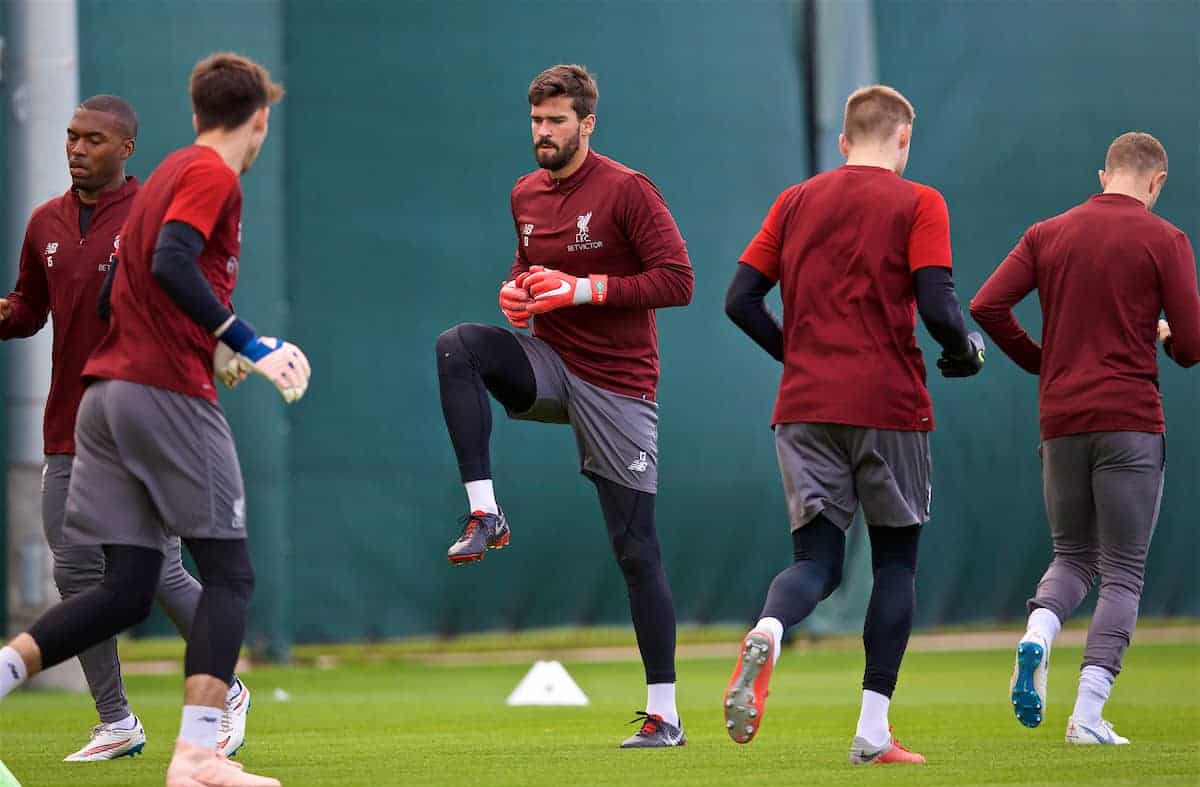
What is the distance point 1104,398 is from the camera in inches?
221

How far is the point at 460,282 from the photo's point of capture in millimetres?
10648

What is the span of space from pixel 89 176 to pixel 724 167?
6345 mm

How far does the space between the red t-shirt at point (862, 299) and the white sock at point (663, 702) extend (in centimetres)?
112

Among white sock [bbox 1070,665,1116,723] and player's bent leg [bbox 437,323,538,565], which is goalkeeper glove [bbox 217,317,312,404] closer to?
player's bent leg [bbox 437,323,538,565]

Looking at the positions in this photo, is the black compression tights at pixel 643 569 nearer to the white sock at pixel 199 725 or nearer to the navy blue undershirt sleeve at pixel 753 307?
the navy blue undershirt sleeve at pixel 753 307

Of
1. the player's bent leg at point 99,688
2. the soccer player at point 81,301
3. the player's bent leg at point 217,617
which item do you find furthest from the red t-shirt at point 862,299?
the player's bent leg at point 99,688

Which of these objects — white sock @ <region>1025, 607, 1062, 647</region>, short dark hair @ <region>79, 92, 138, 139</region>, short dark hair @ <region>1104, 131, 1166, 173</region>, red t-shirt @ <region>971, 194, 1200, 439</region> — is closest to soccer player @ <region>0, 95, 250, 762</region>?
short dark hair @ <region>79, 92, 138, 139</region>

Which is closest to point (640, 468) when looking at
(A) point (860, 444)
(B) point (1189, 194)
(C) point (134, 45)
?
(A) point (860, 444)

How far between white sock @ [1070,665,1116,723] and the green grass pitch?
14 cm

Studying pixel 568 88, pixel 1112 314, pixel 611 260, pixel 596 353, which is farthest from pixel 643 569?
pixel 1112 314

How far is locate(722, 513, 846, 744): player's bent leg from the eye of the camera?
14.8 ft

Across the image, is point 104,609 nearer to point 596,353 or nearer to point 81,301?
point 81,301

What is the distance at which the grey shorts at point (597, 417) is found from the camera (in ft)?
18.5

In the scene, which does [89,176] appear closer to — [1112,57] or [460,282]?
[460,282]
